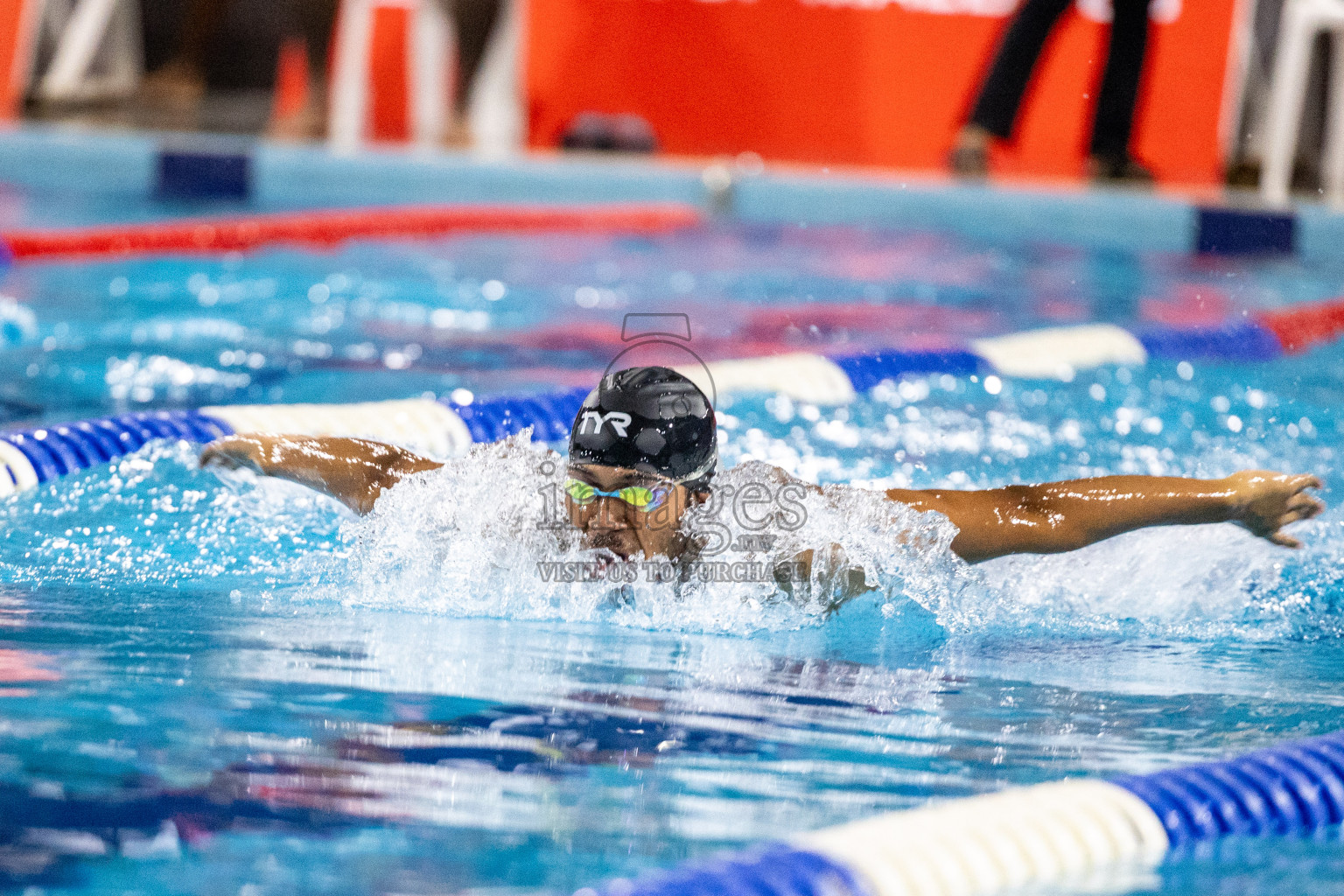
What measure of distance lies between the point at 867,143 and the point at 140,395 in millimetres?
6508

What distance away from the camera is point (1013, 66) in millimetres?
7516

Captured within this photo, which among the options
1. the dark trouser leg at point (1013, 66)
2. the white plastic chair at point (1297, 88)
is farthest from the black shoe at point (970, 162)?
the white plastic chair at point (1297, 88)

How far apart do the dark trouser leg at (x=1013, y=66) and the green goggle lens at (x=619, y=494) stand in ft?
17.8

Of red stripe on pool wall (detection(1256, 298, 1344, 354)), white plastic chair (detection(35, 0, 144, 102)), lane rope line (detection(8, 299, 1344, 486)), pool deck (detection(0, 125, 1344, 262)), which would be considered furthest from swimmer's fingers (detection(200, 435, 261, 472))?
white plastic chair (detection(35, 0, 144, 102))

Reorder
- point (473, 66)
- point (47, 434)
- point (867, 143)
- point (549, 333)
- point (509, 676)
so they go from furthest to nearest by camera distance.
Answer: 1. point (867, 143)
2. point (473, 66)
3. point (549, 333)
4. point (47, 434)
5. point (509, 676)

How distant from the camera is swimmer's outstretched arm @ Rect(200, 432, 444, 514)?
297 cm

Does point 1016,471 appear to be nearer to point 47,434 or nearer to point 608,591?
point 608,591

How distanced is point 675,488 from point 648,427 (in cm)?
13

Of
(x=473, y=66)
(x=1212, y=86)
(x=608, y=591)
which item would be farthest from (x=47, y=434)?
(x=1212, y=86)

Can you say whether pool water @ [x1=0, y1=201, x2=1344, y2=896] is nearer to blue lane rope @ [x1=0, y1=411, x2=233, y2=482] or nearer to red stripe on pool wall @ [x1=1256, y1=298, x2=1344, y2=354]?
blue lane rope @ [x1=0, y1=411, x2=233, y2=482]

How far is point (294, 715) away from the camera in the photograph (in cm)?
213

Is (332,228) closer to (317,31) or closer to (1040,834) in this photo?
(317,31)

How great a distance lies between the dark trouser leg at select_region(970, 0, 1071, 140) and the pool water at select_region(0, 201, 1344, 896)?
2862 mm

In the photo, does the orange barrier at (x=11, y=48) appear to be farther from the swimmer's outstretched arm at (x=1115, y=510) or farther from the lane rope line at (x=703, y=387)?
the swimmer's outstretched arm at (x=1115, y=510)
